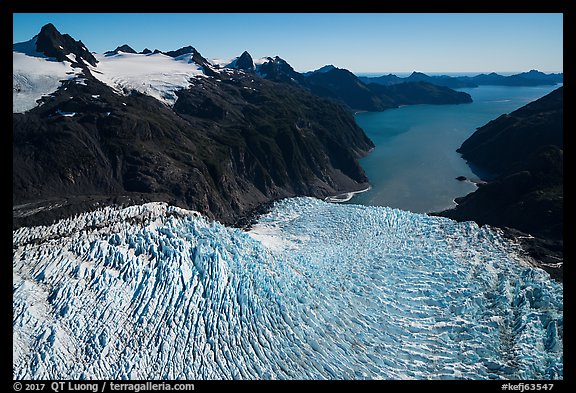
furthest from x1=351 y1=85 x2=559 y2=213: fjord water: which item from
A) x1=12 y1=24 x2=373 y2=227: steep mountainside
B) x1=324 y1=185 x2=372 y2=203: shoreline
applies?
x1=12 y1=24 x2=373 y2=227: steep mountainside

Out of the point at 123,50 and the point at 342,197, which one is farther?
the point at 123,50

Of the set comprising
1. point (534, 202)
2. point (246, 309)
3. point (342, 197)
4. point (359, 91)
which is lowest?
point (342, 197)

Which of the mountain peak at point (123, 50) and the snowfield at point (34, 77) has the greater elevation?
the mountain peak at point (123, 50)

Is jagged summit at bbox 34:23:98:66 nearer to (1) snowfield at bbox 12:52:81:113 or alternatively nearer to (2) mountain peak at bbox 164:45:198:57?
(1) snowfield at bbox 12:52:81:113

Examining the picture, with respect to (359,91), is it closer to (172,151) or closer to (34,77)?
(172,151)

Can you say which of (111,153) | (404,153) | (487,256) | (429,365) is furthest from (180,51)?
(429,365)

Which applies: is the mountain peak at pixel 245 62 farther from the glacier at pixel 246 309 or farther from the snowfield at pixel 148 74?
the glacier at pixel 246 309

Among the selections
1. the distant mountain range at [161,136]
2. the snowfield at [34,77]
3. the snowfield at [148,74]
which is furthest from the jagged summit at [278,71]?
the snowfield at [34,77]

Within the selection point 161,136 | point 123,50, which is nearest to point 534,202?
point 161,136
